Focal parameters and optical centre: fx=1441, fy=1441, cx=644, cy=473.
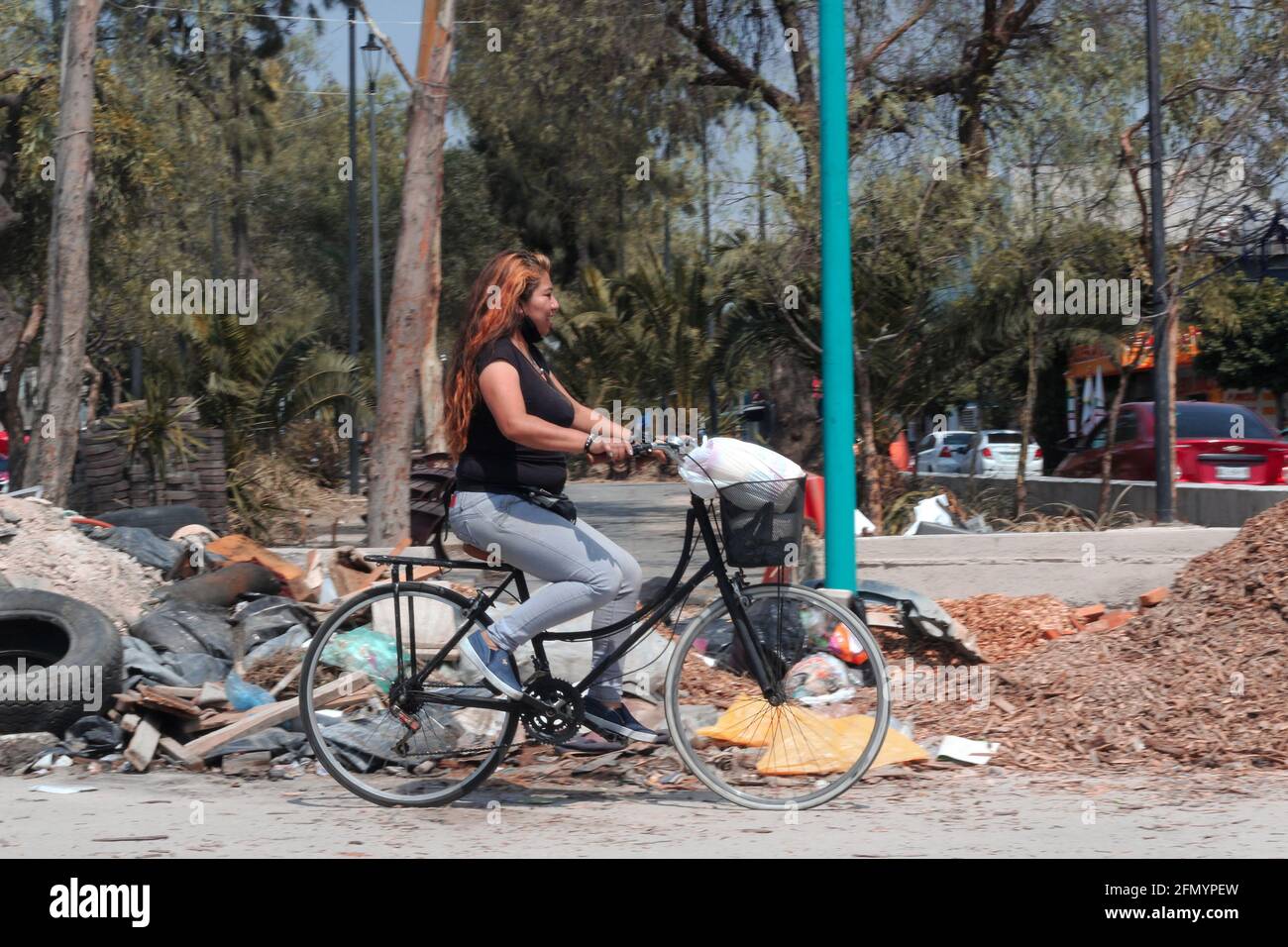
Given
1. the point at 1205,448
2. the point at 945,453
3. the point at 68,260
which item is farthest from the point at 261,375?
the point at 945,453

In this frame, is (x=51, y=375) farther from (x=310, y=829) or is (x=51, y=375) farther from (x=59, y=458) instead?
(x=310, y=829)

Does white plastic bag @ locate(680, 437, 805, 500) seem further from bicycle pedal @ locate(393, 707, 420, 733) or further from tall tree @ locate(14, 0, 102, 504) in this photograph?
tall tree @ locate(14, 0, 102, 504)

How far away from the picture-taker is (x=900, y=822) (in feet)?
16.2

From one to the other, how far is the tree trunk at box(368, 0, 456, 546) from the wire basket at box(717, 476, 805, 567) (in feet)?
26.3

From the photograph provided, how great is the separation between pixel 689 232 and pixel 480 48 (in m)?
7.10

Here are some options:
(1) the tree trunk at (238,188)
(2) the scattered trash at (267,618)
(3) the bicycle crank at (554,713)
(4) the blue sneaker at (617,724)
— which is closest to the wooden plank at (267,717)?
(3) the bicycle crank at (554,713)

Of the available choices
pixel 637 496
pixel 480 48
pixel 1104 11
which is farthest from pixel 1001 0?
pixel 637 496

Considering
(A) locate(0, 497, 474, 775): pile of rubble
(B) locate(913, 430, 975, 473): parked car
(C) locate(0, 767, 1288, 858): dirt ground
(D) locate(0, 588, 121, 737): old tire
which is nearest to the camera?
(C) locate(0, 767, 1288, 858): dirt ground

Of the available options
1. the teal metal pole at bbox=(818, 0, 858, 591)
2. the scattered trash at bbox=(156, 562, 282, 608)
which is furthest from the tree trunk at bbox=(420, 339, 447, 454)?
the teal metal pole at bbox=(818, 0, 858, 591)

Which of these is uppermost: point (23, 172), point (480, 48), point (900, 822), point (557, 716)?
point (480, 48)

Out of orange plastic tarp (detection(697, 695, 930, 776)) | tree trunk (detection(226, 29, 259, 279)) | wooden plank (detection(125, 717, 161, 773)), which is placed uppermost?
tree trunk (detection(226, 29, 259, 279))

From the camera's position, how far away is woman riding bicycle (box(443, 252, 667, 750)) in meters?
5.05
